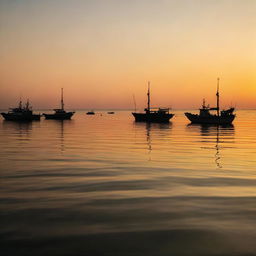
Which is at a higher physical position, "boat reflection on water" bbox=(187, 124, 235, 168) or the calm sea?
the calm sea

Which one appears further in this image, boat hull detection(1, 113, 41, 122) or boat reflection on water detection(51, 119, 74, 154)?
boat hull detection(1, 113, 41, 122)

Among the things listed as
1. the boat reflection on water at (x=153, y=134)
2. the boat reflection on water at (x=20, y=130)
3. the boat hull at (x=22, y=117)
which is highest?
the boat hull at (x=22, y=117)

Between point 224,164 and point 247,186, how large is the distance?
757 cm

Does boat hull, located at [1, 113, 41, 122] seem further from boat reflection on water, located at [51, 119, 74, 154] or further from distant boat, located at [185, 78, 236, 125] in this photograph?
distant boat, located at [185, 78, 236, 125]

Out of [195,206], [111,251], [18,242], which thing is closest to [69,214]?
[18,242]

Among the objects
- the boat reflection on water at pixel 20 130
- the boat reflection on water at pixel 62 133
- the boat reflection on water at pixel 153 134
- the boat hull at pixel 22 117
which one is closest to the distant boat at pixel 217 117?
the boat reflection on water at pixel 153 134

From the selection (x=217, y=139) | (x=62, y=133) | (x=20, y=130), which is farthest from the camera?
(x=20, y=130)

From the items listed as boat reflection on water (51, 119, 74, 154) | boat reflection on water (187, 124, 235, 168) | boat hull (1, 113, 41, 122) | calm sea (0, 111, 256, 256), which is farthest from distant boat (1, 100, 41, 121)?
calm sea (0, 111, 256, 256)

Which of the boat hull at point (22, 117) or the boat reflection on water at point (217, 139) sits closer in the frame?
the boat reflection on water at point (217, 139)

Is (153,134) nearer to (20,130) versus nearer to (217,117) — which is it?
(20,130)

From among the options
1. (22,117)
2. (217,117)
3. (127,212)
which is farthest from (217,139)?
(22,117)

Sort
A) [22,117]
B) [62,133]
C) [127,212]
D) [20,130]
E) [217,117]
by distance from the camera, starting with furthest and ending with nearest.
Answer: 1. [22,117]
2. [217,117]
3. [20,130]
4. [62,133]
5. [127,212]

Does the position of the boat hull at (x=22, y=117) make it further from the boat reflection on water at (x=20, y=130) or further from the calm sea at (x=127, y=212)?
the calm sea at (x=127, y=212)

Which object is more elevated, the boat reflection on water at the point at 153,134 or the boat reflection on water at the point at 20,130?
the boat reflection on water at the point at 20,130
